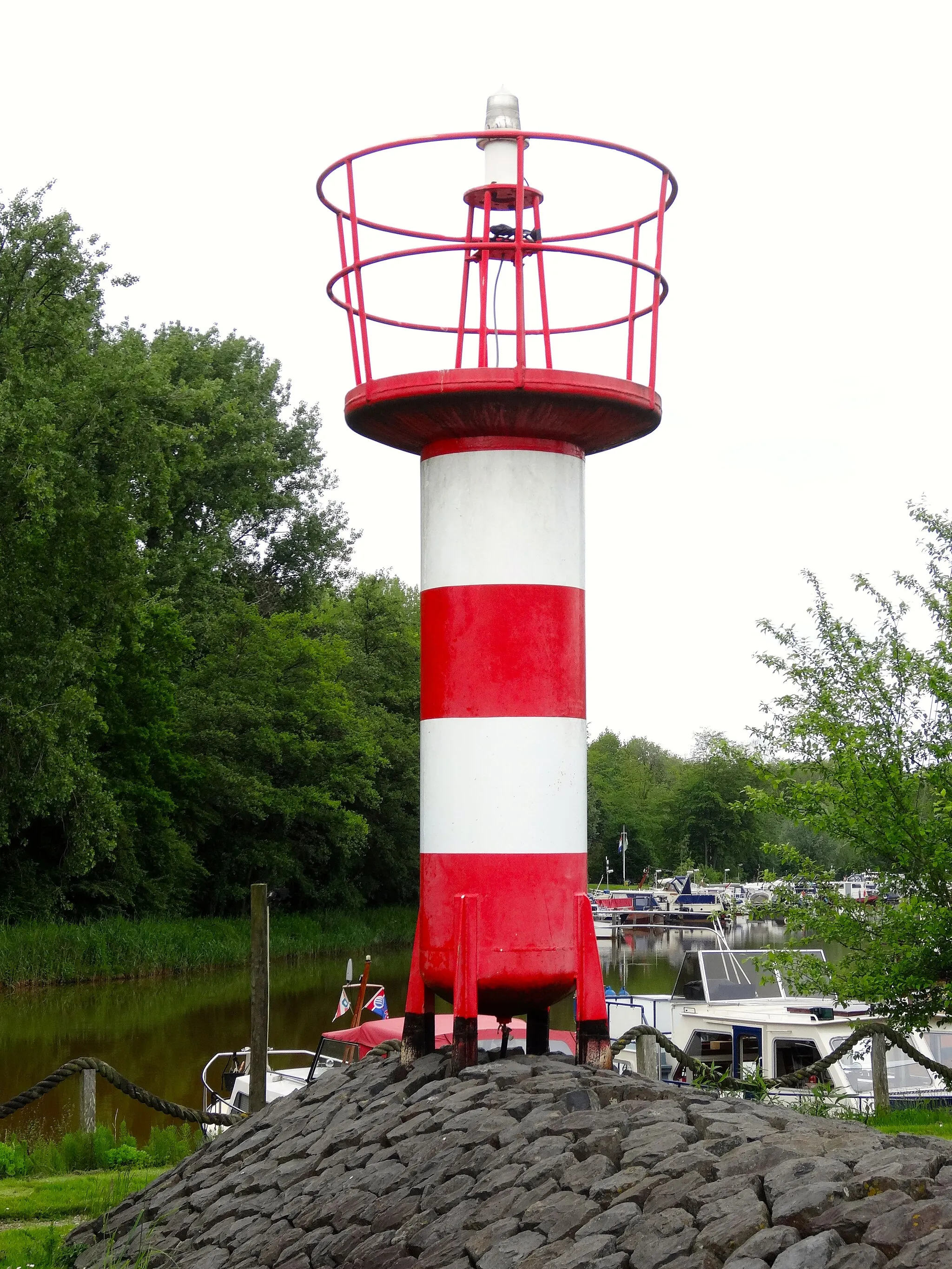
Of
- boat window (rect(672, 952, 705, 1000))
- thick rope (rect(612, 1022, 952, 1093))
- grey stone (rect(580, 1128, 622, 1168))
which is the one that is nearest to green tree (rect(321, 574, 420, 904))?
boat window (rect(672, 952, 705, 1000))

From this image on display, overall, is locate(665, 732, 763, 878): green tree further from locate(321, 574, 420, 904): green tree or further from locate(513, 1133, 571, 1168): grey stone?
locate(513, 1133, 571, 1168): grey stone

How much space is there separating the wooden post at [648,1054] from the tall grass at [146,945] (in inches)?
942

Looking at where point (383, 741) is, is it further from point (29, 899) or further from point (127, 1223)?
point (127, 1223)

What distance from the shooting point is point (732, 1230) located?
16.4 ft

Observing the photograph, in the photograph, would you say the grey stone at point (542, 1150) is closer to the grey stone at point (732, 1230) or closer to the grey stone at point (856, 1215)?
the grey stone at point (732, 1230)

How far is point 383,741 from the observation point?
5066 centimetres

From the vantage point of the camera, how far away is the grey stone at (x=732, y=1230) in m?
4.96

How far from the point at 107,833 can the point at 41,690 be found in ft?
16.6

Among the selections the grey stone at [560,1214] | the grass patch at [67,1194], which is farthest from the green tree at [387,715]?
the grey stone at [560,1214]

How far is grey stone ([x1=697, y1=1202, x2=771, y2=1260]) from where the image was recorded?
496cm

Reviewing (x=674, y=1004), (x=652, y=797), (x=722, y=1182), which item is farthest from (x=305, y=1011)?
(x=652, y=797)

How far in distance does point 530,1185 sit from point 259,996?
20.3 ft

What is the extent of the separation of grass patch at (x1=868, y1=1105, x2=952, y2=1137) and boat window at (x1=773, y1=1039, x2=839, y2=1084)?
3.37m

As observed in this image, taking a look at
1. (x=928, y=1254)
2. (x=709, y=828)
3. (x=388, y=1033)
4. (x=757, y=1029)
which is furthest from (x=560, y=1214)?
(x=709, y=828)
